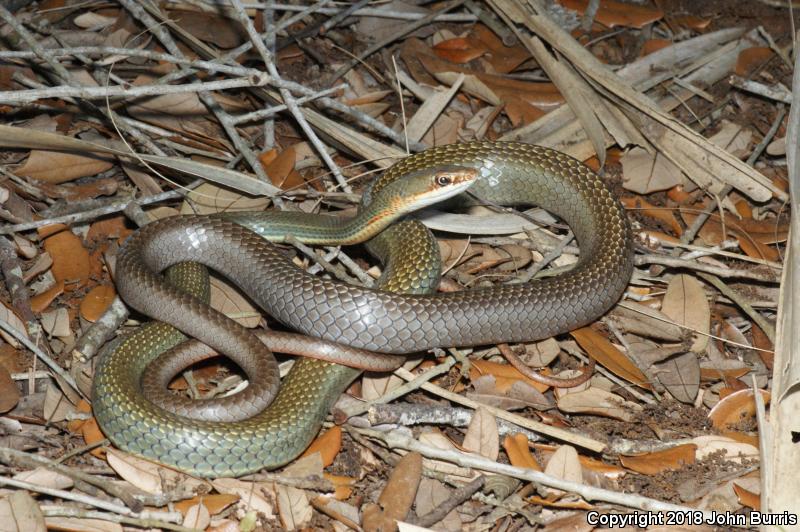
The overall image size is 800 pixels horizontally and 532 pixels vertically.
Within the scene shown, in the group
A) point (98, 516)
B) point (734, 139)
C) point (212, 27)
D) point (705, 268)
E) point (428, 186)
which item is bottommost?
point (98, 516)

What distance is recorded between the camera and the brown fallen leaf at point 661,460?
5875 mm

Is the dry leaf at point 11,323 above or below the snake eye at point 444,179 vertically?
Answer: below

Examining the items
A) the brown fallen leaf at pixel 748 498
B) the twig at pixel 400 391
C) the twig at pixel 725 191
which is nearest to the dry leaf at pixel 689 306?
the twig at pixel 725 191

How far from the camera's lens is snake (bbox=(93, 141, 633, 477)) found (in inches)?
221

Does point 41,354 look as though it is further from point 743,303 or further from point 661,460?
point 743,303

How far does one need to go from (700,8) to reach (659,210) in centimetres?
321

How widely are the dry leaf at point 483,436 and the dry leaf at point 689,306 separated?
77.1 inches

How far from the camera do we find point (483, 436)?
5984mm

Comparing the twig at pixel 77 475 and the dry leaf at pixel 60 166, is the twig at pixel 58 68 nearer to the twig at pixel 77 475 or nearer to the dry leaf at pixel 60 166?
the dry leaf at pixel 60 166

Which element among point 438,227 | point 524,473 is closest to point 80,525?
point 524,473

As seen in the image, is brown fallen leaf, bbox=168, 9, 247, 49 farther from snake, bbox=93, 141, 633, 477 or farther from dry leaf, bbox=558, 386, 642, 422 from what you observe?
Result: dry leaf, bbox=558, 386, 642, 422

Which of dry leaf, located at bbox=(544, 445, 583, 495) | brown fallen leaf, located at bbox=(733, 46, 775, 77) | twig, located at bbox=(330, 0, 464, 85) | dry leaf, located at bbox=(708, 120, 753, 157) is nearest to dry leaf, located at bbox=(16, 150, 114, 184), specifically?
twig, located at bbox=(330, 0, 464, 85)

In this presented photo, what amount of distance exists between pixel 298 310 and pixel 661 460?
2.83 meters

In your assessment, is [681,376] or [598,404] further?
[681,376]
